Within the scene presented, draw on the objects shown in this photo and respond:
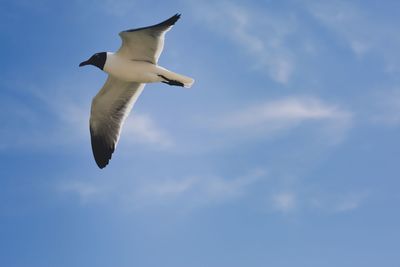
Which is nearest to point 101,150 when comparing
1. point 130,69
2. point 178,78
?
point 130,69

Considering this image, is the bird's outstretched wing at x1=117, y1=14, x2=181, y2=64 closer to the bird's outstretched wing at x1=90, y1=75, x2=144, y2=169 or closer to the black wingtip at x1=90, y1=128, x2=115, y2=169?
the bird's outstretched wing at x1=90, y1=75, x2=144, y2=169

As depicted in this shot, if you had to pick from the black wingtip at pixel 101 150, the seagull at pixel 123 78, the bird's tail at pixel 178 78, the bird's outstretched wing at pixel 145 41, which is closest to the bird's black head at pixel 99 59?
the seagull at pixel 123 78

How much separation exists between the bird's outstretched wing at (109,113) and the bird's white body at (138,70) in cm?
54

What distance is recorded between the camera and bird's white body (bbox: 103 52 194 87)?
9.94 meters

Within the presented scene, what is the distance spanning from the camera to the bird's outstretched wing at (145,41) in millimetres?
9359

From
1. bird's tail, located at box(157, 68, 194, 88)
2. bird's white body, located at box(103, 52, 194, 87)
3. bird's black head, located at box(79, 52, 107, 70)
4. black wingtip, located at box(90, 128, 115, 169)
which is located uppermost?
bird's black head, located at box(79, 52, 107, 70)

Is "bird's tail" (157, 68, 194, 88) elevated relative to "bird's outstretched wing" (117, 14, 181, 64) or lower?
lower

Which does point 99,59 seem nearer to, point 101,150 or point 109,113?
point 109,113

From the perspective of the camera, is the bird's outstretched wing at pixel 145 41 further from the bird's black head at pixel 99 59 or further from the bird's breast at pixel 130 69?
the bird's black head at pixel 99 59

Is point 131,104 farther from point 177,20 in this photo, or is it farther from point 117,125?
point 177,20

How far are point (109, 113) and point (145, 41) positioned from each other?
6.63ft

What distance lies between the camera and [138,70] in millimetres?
10016

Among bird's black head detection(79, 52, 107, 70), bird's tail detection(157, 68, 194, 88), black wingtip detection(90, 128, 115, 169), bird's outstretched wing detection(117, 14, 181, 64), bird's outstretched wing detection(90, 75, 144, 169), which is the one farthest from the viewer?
black wingtip detection(90, 128, 115, 169)

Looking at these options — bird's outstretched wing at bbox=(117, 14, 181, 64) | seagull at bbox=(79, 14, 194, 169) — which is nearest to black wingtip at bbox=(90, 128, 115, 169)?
seagull at bbox=(79, 14, 194, 169)
